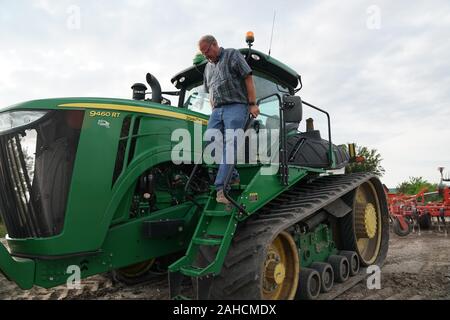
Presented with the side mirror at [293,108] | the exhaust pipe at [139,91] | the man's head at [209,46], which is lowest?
the side mirror at [293,108]

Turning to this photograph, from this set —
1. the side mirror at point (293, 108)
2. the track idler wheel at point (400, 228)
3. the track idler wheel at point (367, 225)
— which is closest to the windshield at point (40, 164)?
the side mirror at point (293, 108)

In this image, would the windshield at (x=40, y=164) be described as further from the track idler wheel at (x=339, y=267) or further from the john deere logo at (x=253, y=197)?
the track idler wheel at (x=339, y=267)

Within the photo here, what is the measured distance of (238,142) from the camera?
12.3 feet

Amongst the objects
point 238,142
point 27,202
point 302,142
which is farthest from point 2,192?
point 302,142

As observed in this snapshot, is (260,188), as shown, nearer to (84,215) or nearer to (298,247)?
(298,247)

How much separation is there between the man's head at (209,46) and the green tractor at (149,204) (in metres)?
0.69

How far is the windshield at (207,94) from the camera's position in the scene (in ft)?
15.6

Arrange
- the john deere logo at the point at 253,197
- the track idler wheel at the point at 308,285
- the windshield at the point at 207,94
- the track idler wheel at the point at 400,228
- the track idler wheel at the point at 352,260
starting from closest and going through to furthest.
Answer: the john deere logo at the point at 253,197
the track idler wheel at the point at 308,285
the windshield at the point at 207,94
the track idler wheel at the point at 352,260
the track idler wheel at the point at 400,228

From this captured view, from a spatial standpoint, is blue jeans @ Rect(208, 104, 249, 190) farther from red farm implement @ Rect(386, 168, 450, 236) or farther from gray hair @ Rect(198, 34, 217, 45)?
red farm implement @ Rect(386, 168, 450, 236)

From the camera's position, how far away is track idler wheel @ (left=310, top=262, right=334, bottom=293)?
4.29m

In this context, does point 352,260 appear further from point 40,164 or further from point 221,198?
point 40,164

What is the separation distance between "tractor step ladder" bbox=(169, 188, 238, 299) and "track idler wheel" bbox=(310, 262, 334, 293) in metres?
1.47

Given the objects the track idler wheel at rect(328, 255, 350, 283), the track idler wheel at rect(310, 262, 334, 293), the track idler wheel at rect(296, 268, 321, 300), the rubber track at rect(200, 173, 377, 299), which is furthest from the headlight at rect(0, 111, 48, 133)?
the track idler wheel at rect(328, 255, 350, 283)

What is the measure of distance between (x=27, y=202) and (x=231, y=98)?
206 cm
